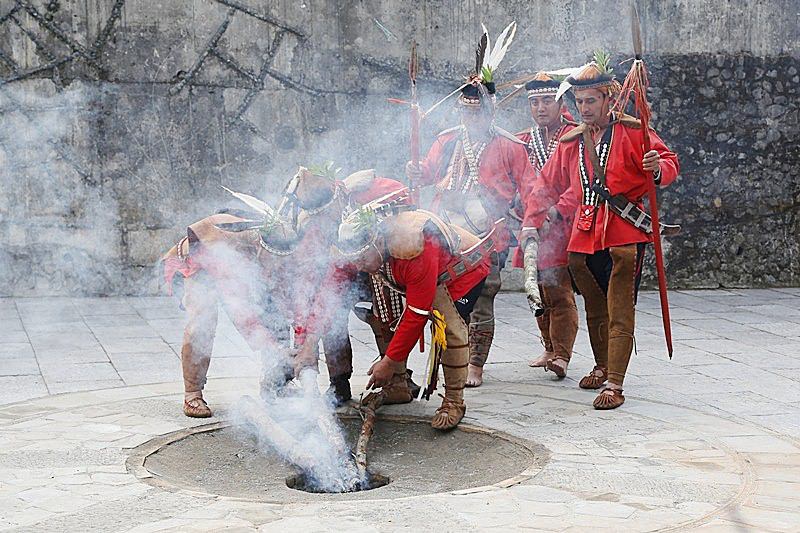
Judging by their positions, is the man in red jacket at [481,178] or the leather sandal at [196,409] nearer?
the leather sandal at [196,409]

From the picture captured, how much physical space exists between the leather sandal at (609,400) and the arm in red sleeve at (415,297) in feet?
3.72

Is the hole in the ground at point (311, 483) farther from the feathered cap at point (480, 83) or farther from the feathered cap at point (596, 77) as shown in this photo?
the feathered cap at point (480, 83)

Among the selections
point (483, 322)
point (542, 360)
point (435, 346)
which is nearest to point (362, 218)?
point (435, 346)

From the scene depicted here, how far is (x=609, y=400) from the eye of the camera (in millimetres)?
5473

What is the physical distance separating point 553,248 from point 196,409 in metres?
2.14

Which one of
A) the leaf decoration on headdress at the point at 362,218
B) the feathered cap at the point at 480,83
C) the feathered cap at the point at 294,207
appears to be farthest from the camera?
the feathered cap at the point at 480,83

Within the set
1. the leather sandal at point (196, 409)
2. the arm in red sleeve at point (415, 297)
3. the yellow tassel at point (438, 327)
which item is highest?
the arm in red sleeve at point (415, 297)

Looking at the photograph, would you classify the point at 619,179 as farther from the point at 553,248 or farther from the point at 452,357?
the point at 452,357

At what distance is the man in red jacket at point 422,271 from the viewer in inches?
185

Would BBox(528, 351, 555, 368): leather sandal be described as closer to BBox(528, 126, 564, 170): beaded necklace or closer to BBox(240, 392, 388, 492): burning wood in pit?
BBox(528, 126, 564, 170): beaded necklace

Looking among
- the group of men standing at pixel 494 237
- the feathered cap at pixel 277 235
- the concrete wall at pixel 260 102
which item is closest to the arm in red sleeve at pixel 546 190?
the group of men standing at pixel 494 237

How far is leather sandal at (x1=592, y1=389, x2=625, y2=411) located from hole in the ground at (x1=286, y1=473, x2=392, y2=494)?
1.27 metres

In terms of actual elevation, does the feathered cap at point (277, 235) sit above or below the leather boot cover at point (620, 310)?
above

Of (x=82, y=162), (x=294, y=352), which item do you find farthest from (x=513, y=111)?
(x=294, y=352)
